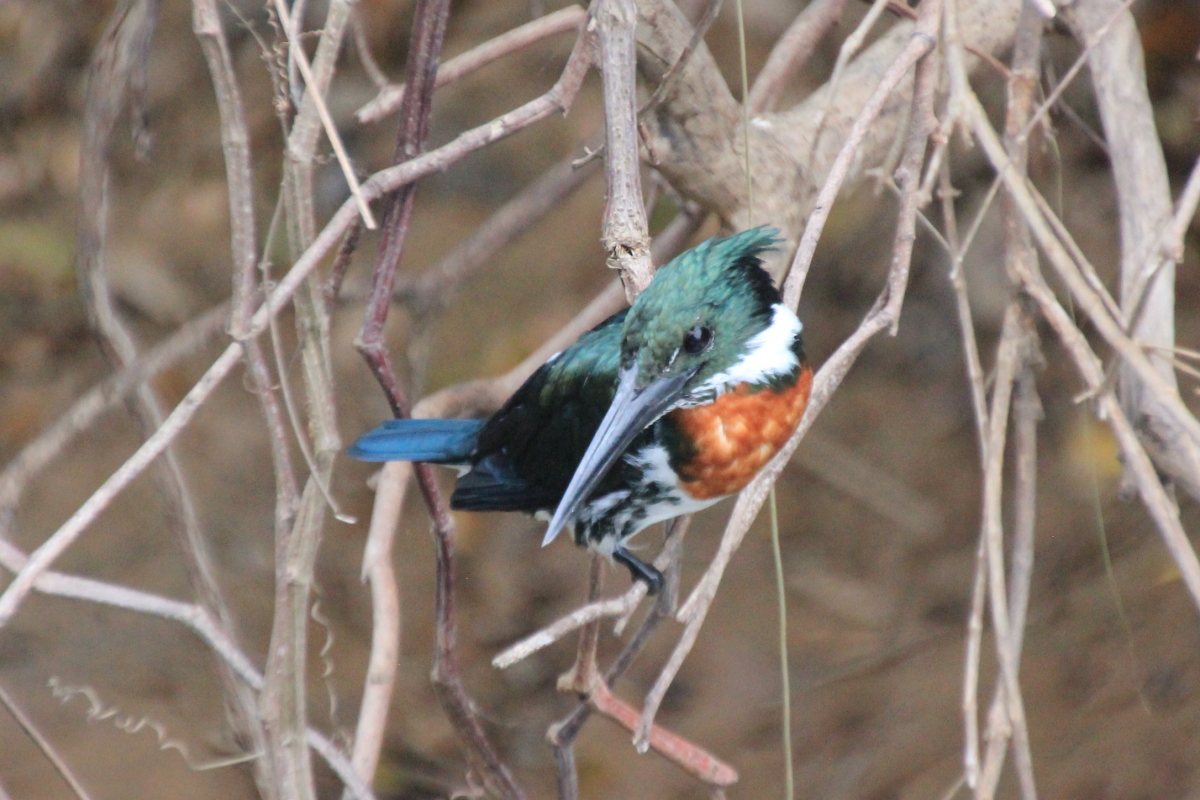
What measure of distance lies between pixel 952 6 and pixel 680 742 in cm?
112

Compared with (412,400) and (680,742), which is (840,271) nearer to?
(412,400)

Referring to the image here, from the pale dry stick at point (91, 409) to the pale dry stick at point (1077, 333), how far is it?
3.91 feet

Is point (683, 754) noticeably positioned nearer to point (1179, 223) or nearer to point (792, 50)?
point (1179, 223)

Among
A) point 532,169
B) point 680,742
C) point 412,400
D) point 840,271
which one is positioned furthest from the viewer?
point 532,169

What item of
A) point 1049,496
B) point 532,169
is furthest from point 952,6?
point 532,169

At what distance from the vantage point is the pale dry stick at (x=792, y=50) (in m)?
2.08

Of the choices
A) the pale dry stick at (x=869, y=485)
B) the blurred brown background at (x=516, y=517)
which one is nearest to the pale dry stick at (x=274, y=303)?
the blurred brown background at (x=516, y=517)

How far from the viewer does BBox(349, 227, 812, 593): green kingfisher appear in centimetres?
145

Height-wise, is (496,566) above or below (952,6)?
below

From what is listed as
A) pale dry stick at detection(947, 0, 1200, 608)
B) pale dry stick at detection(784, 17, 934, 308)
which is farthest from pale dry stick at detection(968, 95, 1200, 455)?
pale dry stick at detection(784, 17, 934, 308)

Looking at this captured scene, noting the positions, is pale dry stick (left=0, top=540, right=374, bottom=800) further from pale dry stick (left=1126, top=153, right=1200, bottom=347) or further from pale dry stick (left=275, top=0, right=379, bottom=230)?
pale dry stick (left=1126, top=153, right=1200, bottom=347)

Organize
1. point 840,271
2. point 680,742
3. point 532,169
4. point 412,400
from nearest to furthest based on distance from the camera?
1. point 680,742
2. point 412,400
3. point 840,271
4. point 532,169

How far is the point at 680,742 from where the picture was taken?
1742 millimetres

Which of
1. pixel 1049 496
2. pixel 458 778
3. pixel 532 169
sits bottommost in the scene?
pixel 458 778
